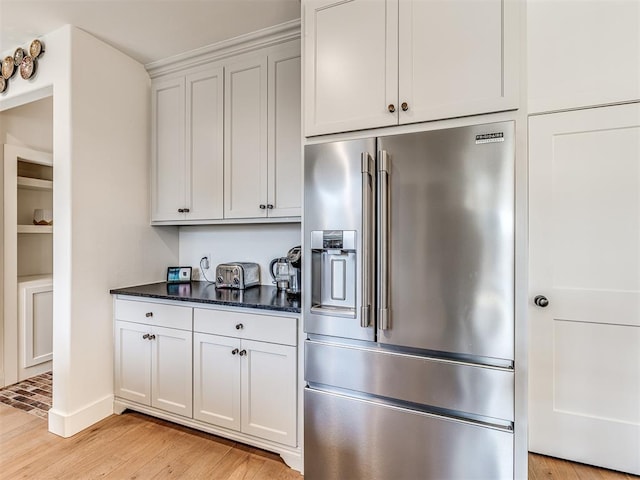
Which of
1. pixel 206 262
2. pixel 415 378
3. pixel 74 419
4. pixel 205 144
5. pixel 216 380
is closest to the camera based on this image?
pixel 415 378

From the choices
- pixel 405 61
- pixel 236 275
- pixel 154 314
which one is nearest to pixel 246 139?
pixel 236 275

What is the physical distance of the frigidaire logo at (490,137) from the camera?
4.17 feet

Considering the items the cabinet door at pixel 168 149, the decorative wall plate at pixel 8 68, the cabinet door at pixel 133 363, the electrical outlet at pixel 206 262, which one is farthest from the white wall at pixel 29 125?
the cabinet door at pixel 133 363

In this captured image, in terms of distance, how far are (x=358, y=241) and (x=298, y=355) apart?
2.38 feet

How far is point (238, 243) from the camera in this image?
2658 millimetres

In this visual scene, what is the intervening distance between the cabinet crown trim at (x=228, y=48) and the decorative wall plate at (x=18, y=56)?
2.55ft

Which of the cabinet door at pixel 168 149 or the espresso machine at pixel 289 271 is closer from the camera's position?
the espresso machine at pixel 289 271

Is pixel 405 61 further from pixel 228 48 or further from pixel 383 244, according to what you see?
pixel 228 48

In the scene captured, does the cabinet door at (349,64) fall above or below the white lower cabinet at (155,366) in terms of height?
above

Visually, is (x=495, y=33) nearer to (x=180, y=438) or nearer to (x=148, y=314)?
(x=148, y=314)

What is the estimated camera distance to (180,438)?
2049mm

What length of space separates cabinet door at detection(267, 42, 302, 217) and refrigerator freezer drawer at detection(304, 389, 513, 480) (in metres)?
1.18

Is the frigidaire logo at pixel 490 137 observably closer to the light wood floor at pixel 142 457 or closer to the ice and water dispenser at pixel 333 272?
the ice and water dispenser at pixel 333 272

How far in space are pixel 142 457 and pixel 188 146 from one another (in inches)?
80.7
